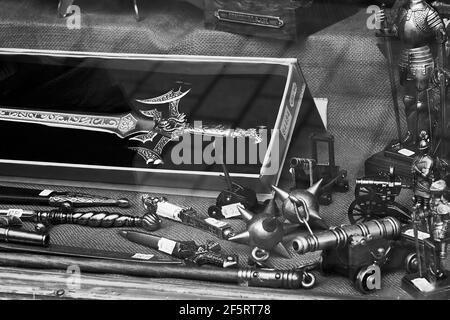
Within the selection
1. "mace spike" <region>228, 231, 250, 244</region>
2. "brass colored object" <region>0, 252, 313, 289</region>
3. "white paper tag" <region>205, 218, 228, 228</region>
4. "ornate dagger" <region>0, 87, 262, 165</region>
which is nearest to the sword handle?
"brass colored object" <region>0, 252, 313, 289</region>

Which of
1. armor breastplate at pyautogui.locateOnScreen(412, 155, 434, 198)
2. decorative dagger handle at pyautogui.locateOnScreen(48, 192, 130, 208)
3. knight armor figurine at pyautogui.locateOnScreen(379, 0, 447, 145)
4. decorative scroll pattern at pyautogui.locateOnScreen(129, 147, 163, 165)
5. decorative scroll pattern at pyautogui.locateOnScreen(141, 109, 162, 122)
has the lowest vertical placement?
decorative dagger handle at pyautogui.locateOnScreen(48, 192, 130, 208)

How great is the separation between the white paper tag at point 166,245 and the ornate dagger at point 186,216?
0.10 metres

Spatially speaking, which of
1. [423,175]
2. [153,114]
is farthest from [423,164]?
[153,114]

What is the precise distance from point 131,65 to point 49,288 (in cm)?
78

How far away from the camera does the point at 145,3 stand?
3291 millimetres

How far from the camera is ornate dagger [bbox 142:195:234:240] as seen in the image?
282cm

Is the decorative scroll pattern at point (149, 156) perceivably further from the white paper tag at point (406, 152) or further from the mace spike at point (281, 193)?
the white paper tag at point (406, 152)

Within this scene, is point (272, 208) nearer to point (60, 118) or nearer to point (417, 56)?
point (417, 56)

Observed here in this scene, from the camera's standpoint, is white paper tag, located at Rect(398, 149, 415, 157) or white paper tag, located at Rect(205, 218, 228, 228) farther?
white paper tag, located at Rect(398, 149, 415, 157)

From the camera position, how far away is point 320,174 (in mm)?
2959

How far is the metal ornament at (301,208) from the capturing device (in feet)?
8.96

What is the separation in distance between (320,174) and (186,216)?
0.38m

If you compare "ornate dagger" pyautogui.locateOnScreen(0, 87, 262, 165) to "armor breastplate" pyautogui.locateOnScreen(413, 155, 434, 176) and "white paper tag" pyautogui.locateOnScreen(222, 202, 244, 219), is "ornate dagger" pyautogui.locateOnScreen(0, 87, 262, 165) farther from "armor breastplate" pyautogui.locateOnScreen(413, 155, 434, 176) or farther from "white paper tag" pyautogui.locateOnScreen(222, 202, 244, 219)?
"armor breastplate" pyautogui.locateOnScreen(413, 155, 434, 176)

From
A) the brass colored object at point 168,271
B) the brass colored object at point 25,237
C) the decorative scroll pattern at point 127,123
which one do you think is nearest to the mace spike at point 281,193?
the brass colored object at point 168,271
